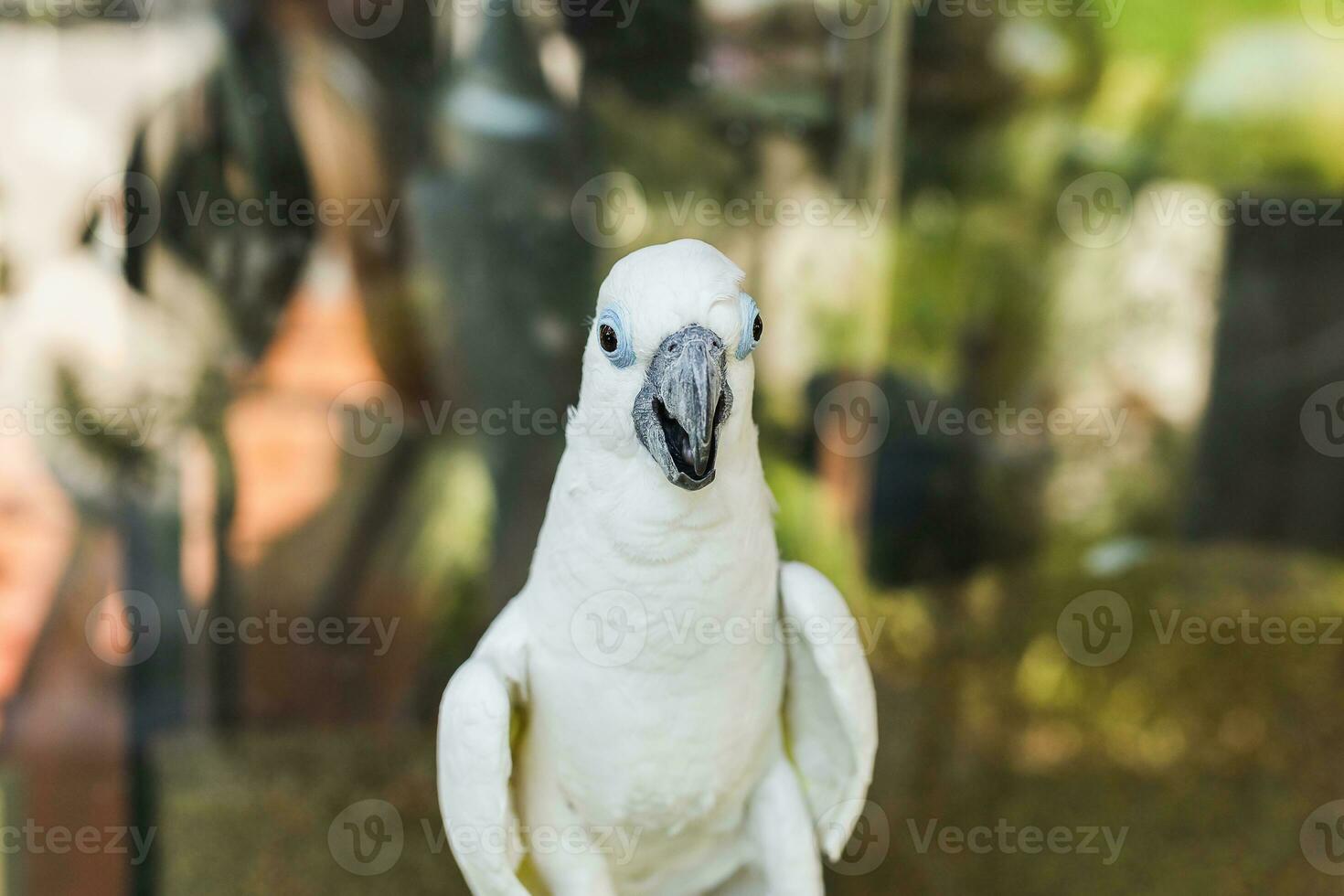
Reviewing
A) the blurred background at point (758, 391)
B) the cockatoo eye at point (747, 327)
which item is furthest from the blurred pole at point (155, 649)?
the cockatoo eye at point (747, 327)

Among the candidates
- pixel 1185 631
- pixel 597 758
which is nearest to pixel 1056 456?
pixel 1185 631

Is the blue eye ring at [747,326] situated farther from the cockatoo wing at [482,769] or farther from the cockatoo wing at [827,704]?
the cockatoo wing at [482,769]

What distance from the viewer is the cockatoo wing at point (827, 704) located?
3.31 ft

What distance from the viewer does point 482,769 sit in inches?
37.1

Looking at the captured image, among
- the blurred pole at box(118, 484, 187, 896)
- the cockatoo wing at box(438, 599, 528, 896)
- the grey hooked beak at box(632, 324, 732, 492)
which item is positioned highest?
the grey hooked beak at box(632, 324, 732, 492)

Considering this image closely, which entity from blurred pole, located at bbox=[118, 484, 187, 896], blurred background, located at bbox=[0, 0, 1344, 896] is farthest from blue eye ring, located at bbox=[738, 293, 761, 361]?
blurred pole, located at bbox=[118, 484, 187, 896]

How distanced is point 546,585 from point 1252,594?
1933 mm

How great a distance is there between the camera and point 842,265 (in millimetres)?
2115

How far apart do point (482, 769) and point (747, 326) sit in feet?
1.56

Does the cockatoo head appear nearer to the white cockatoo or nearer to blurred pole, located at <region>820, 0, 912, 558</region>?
the white cockatoo

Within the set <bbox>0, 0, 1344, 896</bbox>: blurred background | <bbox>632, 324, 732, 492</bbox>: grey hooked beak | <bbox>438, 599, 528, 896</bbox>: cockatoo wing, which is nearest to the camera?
<bbox>632, 324, 732, 492</bbox>: grey hooked beak

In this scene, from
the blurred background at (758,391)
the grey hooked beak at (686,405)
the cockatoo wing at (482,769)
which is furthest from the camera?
the blurred background at (758,391)

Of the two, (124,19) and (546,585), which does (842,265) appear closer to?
(546,585)

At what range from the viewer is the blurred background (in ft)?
6.64
